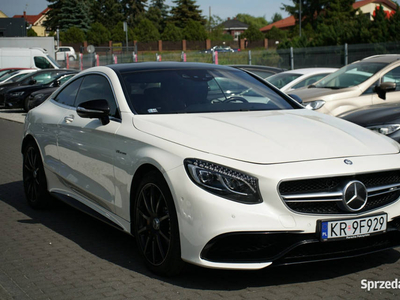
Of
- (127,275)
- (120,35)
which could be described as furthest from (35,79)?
(120,35)

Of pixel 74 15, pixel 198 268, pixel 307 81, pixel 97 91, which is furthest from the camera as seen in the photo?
pixel 74 15

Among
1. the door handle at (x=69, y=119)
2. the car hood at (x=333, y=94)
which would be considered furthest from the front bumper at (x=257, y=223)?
the car hood at (x=333, y=94)

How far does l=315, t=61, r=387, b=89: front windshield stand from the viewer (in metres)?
11.8

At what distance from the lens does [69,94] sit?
6516mm

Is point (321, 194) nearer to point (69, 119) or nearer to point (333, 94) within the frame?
point (69, 119)

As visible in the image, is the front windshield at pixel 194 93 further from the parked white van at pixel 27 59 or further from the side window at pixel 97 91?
the parked white van at pixel 27 59

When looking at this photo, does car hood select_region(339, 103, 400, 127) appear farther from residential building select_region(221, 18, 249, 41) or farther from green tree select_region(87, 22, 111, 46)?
residential building select_region(221, 18, 249, 41)

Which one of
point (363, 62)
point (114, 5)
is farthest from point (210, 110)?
point (114, 5)

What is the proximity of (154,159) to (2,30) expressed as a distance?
55035 millimetres

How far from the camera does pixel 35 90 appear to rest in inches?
888

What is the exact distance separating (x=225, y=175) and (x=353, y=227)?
884 mm

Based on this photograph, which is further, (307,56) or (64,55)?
(64,55)

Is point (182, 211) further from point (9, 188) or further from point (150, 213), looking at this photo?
point (9, 188)

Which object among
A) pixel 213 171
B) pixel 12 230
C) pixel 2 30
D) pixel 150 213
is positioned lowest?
pixel 12 230
